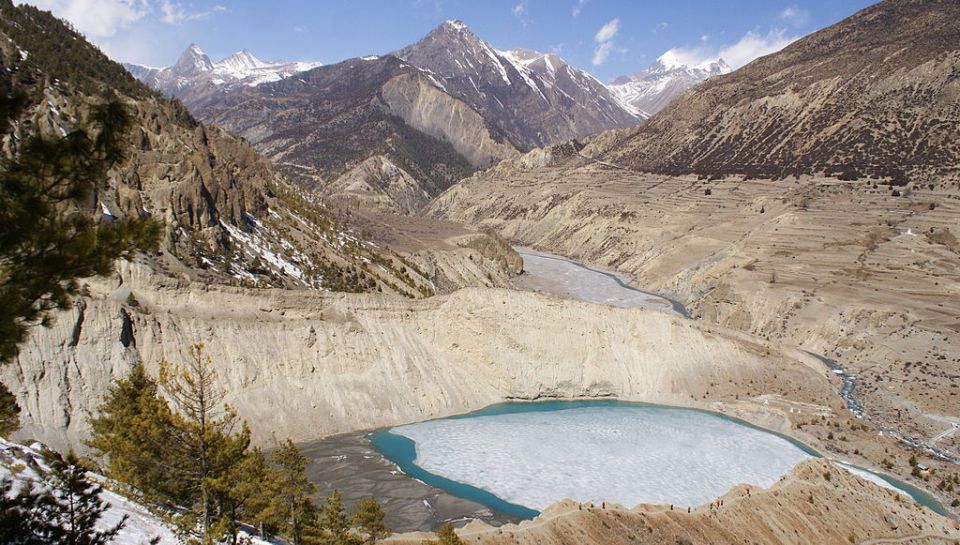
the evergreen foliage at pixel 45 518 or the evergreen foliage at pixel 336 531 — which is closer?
the evergreen foliage at pixel 45 518

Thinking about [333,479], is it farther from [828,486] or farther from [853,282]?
[853,282]

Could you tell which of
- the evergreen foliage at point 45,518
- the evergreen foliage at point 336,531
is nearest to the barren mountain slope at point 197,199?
the evergreen foliage at point 336,531

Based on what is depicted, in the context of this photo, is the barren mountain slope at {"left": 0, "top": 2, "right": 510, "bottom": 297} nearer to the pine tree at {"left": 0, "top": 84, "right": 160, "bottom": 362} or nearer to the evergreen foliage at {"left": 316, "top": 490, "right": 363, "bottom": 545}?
the evergreen foliage at {"left": 316, "top": 490, "right": 363, "bottom": 545}

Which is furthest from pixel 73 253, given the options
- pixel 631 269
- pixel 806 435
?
pixel 631 269

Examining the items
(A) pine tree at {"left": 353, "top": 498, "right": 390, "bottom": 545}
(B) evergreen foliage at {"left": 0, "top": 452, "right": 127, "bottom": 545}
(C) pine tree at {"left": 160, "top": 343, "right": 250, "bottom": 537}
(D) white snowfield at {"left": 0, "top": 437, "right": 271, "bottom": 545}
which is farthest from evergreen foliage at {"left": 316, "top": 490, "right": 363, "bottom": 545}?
(B) evergreen foliage at {"left": 0, "top": 452, "right": 127, "bottom": 545}

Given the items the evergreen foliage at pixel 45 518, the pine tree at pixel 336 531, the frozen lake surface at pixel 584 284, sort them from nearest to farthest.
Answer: the evergreen foliage at pixel 45 518, the pine tree at pixel 336 531, the frozen lake surface at pixel 584 284

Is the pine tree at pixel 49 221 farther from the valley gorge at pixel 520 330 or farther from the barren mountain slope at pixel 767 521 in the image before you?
the barren mountain slope at pixel 767 521

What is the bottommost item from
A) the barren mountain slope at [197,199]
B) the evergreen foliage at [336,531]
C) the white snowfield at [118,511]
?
the evergreen foliage at [336,531]
